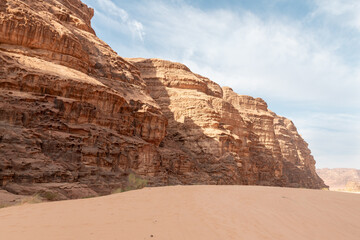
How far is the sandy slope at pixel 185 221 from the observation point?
4.34 meters

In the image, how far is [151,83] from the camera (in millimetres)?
43250

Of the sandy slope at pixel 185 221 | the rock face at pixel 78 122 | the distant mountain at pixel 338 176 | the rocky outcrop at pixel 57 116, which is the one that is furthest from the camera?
the distant mountain at pixel 338 176

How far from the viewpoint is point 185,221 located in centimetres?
510

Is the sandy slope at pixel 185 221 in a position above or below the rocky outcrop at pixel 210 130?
below

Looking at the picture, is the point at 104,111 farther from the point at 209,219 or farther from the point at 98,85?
Answer: the point at 209,219

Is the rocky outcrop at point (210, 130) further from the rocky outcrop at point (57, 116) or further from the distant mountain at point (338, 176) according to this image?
Answer: the distant mountain at point (338, 176)

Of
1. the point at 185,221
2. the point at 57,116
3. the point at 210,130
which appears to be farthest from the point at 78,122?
the point at 210,130

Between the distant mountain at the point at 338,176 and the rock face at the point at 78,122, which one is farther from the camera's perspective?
the distant mountain at the point at 338,176

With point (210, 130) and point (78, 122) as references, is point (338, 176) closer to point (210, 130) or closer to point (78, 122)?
point (210, 130)

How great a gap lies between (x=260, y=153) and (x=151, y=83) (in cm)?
2606

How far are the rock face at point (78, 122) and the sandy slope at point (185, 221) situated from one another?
19.2ft

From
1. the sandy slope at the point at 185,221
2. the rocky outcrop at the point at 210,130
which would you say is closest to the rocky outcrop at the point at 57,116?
the sandy slope at the point at 185,221

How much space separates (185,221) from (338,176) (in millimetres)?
188197

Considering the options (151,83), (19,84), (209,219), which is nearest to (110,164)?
(19,84)
